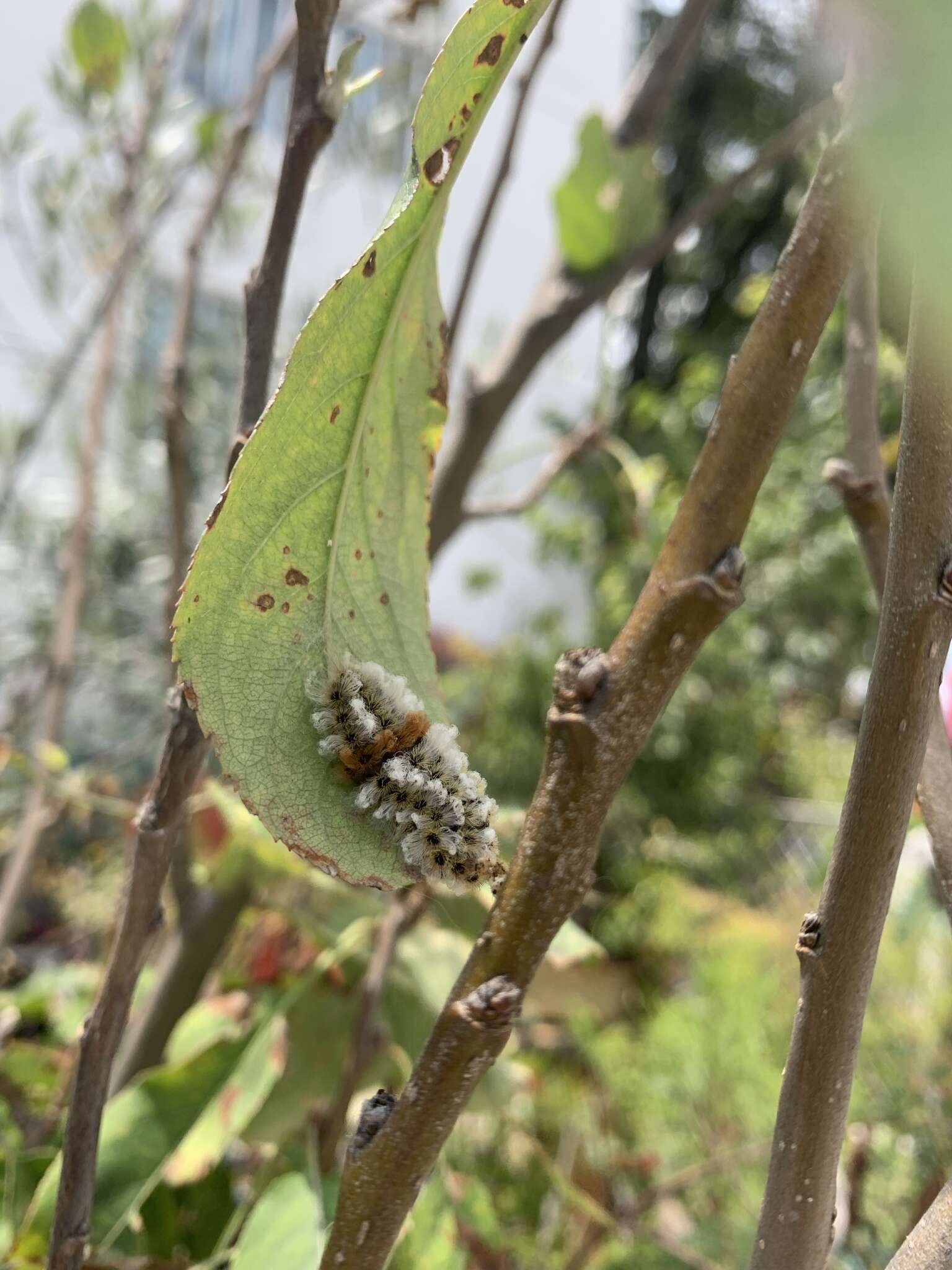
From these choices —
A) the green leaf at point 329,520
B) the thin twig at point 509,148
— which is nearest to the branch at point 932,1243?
the green leaf at point 329,520

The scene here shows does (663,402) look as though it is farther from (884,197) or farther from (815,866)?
(884,197)

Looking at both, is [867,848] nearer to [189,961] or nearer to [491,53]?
[491,53]

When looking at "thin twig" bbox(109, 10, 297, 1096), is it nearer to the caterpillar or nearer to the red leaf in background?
the red leaf in background

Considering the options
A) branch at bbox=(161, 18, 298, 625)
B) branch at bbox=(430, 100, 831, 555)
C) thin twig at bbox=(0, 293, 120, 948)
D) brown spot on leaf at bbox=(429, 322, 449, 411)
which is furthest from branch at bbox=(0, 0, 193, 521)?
brown spot on leaf at bbox=(429, 322, 449, 411)

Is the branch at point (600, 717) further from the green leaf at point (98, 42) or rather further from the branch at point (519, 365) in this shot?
the green leaf at point (98, 42)

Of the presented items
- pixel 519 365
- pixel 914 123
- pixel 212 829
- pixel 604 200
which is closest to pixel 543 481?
pixel 519 365

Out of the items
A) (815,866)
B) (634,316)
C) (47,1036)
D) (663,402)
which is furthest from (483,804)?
(634,316)
